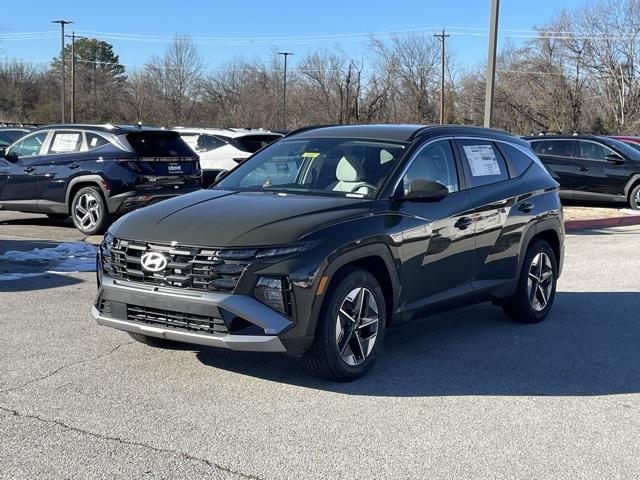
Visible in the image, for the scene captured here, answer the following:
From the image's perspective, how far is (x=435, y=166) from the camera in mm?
6078

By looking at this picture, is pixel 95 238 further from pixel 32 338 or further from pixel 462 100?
pixel 462 100

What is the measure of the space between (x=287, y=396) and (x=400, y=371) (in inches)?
38.7

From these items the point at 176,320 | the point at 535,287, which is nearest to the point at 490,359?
the point at 535,287

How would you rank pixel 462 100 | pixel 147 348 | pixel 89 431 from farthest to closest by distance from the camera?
pixel 462 100, pixel 147 348, pixel 89 431

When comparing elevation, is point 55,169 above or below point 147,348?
above

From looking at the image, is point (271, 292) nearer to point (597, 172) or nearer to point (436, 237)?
point (436, 237)

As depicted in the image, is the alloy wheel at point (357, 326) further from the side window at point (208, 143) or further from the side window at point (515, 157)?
the side window at point (208, 143)

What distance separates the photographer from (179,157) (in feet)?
40.0

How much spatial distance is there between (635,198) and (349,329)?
14296 mm

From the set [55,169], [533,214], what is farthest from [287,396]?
[55,169]

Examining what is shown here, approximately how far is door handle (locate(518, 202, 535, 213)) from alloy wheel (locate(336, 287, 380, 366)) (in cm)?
227

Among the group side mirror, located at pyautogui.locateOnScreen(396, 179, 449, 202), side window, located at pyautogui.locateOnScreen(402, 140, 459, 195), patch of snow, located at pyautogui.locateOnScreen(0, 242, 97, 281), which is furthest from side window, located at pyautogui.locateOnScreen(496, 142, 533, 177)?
patch of snow, located at pyautogui.locateOnScreen(0, 242, 97, 281)

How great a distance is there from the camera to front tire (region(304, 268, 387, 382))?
4.86 meters

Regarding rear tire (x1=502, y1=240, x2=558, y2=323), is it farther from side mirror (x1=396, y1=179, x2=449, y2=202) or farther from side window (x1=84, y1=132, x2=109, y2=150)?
side window (x1=84, y1=132, x2=109, y2=150)
